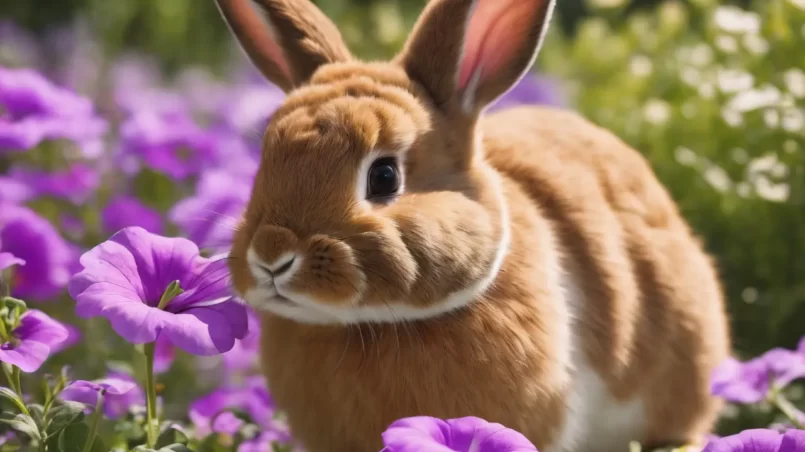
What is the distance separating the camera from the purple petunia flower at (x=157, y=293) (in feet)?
4.52

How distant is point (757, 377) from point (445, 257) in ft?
2.33

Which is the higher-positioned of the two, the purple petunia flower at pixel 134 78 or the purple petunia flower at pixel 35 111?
the purple petunia flower at pixel 35 111

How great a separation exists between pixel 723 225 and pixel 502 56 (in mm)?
1363

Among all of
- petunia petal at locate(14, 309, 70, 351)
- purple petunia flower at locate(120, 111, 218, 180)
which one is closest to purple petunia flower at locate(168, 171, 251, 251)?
purple petunia flower at locate(120, 111, 218, 180)

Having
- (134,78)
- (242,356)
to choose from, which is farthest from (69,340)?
(134,78)

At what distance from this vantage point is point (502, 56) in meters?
1.73

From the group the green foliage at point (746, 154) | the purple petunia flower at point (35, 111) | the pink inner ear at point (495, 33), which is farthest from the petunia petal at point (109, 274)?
the green foliage at point (746, 154)

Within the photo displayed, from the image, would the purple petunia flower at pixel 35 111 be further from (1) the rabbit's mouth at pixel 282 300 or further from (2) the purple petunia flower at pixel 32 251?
(1) the rabbit's mouth at pixel 282 300

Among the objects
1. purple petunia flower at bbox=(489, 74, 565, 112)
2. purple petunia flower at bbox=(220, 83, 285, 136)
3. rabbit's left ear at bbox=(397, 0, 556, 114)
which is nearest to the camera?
rabbit's left ear at bbox=(397, 0, 556, 114)

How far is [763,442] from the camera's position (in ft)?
4.66

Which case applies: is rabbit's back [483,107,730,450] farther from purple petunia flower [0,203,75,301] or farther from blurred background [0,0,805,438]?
purple petunia flower [0,203,75,301]

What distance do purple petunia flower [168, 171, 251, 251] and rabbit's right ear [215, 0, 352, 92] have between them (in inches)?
15.9

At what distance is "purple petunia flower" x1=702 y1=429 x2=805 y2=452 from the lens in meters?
1.41

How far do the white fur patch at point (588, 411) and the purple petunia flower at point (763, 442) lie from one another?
1.30 ft
